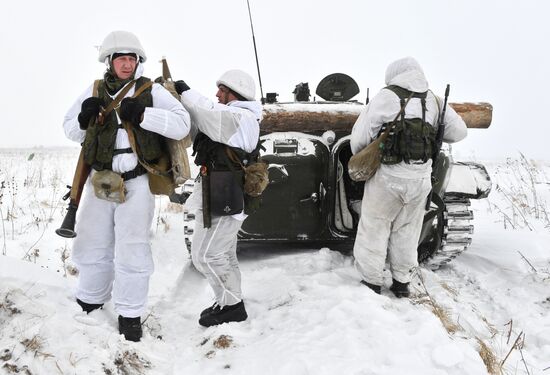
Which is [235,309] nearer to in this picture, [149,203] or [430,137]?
[149,203]

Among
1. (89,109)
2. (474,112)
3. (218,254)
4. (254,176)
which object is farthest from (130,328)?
(474,112)

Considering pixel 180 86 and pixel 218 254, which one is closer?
pixel 180 86

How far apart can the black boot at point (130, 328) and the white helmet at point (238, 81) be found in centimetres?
169

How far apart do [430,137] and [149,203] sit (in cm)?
225

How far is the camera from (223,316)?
3.18 metres

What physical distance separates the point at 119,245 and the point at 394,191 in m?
2.13

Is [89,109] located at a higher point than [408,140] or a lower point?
higher

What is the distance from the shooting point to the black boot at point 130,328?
2.78 meters

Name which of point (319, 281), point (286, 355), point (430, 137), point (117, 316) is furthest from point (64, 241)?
point (430, 137)

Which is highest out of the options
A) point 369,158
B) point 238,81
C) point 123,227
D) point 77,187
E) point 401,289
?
point 238,81

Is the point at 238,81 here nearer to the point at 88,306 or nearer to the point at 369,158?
the point at 369,158

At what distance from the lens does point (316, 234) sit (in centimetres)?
446

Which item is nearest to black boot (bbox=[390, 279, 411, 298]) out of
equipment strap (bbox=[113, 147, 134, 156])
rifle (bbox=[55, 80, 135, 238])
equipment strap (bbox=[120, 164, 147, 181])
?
equipment strap (bbox=[120, 164, 147, 181])

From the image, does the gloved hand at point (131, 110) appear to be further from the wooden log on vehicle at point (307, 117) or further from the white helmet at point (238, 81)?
the wooden log on vehicle at point (307, 117)
